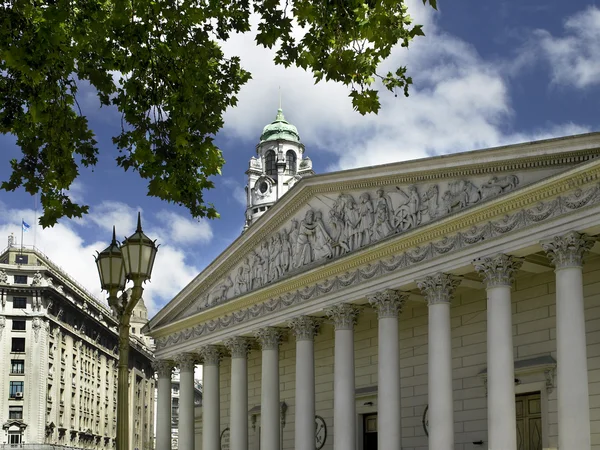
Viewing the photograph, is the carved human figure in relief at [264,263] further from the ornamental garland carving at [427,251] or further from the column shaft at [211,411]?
the column shaft at [211,411]

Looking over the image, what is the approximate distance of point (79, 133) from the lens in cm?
1450

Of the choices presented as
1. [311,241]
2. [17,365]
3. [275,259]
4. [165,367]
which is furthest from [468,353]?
[17,365]

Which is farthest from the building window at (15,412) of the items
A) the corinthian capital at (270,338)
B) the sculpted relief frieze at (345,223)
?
the corinthian capital at (270,338)

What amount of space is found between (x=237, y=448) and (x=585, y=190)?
780 inches

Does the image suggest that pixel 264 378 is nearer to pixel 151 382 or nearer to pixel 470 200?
pixel 470 200

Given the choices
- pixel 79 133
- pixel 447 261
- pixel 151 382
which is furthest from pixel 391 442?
pixel 151 382

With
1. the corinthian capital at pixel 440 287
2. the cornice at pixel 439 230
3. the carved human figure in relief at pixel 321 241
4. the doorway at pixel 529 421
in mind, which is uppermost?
the carved human figure in relief at pixel 321 241

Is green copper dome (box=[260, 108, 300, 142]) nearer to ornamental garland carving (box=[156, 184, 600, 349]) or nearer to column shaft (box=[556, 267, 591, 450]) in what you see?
ornamental garland carving (box=[156, 184, 600, 349])

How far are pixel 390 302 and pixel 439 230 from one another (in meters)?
3.34

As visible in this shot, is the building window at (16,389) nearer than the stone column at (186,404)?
No

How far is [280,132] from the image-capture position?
95250 millimetres

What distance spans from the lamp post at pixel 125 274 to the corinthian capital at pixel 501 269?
49.3 ft

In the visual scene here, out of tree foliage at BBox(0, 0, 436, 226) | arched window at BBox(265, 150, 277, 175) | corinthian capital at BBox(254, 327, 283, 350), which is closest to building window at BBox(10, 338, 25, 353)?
arched window at BBox(265, 150, 277, 175)

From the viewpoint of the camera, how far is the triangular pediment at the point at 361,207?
86.4 feet
